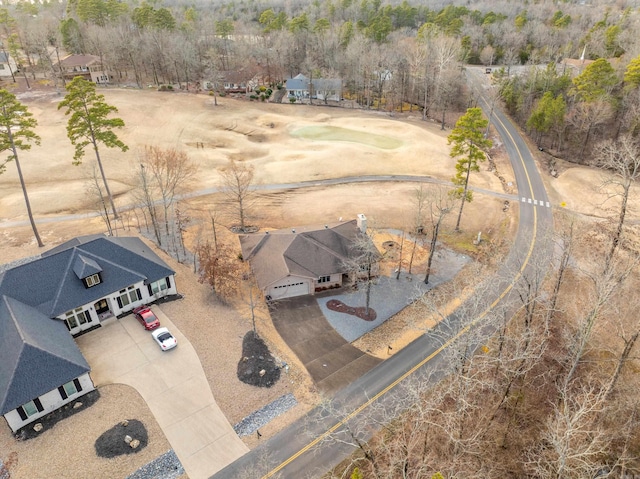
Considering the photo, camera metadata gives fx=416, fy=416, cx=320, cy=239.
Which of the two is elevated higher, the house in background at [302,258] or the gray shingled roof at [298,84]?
the gray shingled roof at [298,84]

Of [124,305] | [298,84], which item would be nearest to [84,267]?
[124,305]

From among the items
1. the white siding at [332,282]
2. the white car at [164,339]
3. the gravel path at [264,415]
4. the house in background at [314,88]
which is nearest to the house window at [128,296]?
the white car at [164,339]

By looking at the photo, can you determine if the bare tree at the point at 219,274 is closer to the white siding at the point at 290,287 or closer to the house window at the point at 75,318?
the white siding at the point at 290,287

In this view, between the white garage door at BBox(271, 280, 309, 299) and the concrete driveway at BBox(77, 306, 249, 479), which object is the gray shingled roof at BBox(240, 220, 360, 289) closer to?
the white garage door at BBox(271, 280, 309, 299)

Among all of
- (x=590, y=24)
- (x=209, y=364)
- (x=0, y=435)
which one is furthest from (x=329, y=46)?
(x=0, y=435)

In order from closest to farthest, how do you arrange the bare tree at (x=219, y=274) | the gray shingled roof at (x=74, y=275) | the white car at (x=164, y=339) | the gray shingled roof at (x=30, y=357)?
the gray shingled roof at (x=30, y=357), the white car at (x=164, y=339), the gray shingled roof at (x=74, y=275), the bare tree at (x=219, y=274)

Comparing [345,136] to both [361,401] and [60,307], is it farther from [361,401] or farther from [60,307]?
[361,401]
